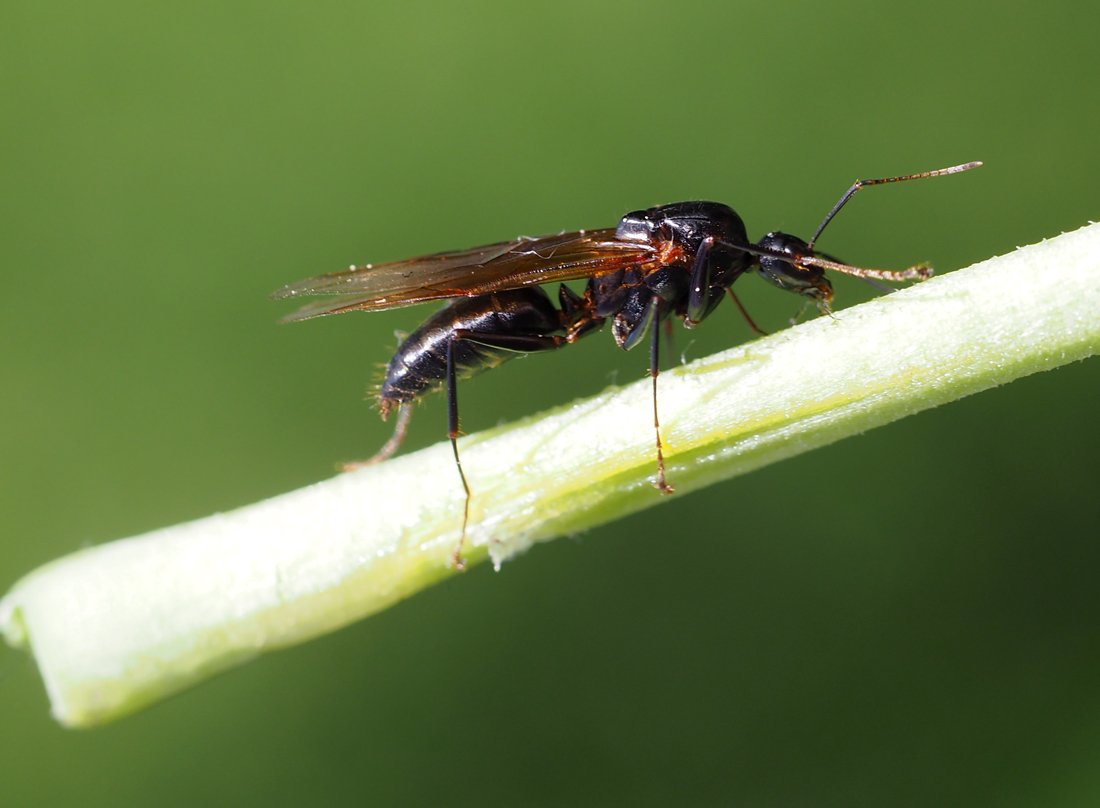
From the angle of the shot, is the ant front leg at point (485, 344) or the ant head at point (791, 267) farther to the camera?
the ant head at point (791, 267)

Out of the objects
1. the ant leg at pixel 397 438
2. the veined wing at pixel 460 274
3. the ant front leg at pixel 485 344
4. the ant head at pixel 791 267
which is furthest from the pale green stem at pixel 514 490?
the ant leg at pixel 397 438

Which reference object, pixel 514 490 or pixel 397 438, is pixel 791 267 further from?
pixel 514 490

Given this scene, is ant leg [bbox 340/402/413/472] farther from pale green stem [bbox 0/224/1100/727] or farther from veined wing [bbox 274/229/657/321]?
pale green stem [bbox 0/224/1100/727]

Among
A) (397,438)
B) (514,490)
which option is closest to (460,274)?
(397,438)

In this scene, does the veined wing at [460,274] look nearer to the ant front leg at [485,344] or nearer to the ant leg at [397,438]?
the ant front leg at [485,344]

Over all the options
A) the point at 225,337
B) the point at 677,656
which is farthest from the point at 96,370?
the point at 677,656

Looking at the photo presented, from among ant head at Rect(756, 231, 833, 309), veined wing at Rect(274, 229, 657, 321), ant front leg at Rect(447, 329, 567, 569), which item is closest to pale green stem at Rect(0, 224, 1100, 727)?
ant front leg at Rect(447, 329, 567, 569)
